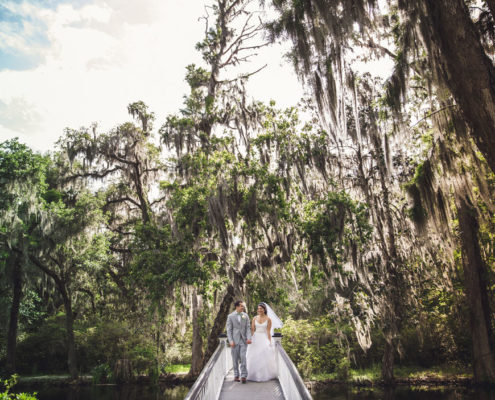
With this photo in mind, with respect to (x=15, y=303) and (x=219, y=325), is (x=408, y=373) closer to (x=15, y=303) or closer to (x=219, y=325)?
(x=219, y=325)

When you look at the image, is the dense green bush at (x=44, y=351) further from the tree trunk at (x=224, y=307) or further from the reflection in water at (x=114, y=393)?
the tree trunk at (x=224, y=307)

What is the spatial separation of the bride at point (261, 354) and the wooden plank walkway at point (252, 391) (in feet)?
0.46

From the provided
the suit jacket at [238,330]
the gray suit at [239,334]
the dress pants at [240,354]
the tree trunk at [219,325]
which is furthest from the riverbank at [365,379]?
the suit jacket at [238,330]

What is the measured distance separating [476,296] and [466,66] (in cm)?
948

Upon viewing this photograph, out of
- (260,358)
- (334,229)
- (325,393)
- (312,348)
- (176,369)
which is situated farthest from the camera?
(176,369)

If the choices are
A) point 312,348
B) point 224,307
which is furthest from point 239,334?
point 312,348

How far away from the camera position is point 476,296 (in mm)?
11211

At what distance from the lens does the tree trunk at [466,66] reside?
4371mm

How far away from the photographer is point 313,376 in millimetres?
15383

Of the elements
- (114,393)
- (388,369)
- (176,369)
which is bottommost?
(388,369)

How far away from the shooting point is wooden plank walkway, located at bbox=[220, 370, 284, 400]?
5.28m

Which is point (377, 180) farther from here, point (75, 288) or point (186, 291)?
point (75, 288)

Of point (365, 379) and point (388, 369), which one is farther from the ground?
point (388, 369)

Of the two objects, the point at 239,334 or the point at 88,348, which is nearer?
the point at 239,334
